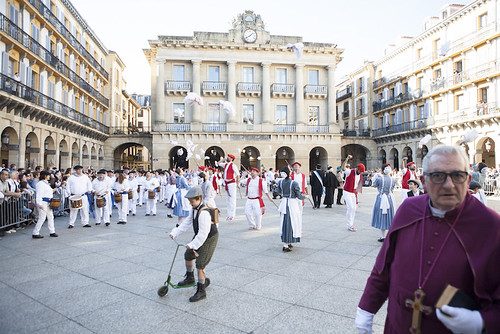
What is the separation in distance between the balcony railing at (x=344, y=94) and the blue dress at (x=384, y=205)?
40.9 m

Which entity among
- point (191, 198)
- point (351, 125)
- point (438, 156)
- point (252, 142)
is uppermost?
point (351, 125)

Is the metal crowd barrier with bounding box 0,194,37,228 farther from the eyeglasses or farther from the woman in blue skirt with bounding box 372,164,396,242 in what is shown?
the eyeglasses

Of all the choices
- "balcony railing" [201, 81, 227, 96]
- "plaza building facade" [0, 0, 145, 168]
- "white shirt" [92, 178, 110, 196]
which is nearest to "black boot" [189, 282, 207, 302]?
"white shirt" [92, 178, 110, 196]

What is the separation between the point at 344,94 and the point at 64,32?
3670cm

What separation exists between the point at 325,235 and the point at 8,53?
2015 centimetres

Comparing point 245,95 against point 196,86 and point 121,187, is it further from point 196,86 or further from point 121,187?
point 121,187

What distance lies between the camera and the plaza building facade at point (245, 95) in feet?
105

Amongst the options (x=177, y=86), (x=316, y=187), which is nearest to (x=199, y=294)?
(x=316, y=187)

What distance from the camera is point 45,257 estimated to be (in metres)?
6.56

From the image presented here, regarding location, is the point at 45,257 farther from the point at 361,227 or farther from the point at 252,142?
the point at 252,142

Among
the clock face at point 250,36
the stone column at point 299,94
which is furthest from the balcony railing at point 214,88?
the stone column at point 299,94

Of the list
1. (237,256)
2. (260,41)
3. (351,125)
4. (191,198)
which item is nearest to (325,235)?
(237,256)

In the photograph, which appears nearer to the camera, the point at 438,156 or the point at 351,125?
the point at 438,156

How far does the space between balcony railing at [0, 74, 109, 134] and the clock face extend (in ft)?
57.6
